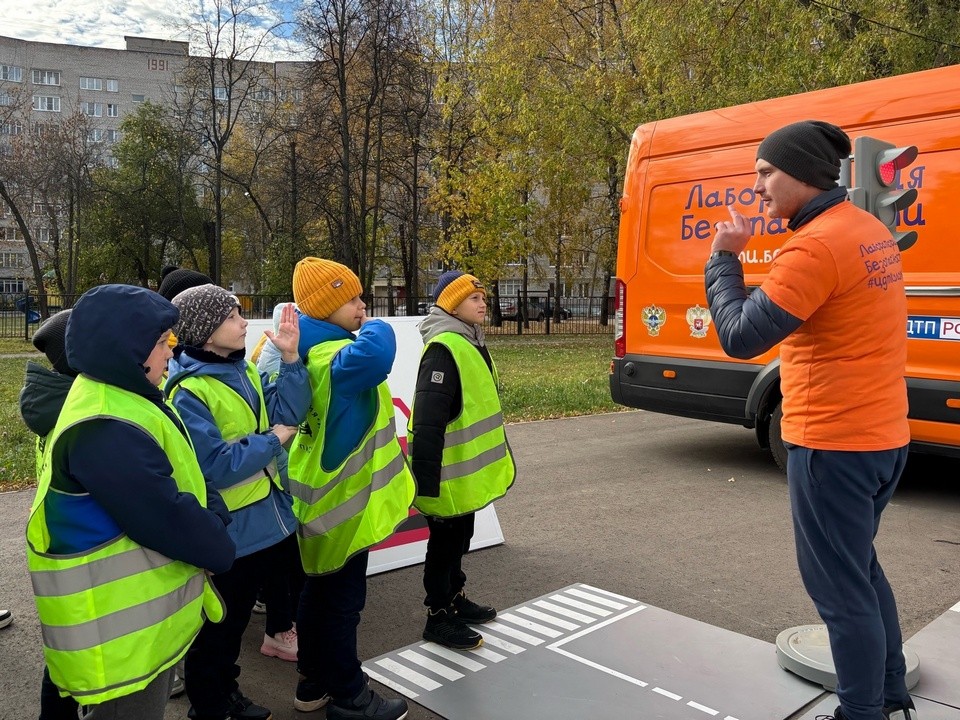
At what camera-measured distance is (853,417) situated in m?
2.68

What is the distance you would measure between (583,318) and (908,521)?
3099cm

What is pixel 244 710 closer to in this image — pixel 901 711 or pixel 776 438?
pixel 901 711

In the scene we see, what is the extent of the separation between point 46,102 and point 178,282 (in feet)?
272

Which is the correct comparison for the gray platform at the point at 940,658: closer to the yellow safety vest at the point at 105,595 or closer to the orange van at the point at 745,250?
the orange van at the point at 745,250

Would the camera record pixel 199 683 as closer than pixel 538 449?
Yes

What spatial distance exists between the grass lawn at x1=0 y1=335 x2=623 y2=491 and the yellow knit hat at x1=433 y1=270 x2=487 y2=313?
7.65ft

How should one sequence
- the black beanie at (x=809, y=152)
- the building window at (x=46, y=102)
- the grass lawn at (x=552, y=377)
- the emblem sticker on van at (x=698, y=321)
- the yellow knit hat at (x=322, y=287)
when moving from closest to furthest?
1. the black beanie at (x=809, y=152)
2. the yellow knit hat at (x=322, y=287)
3. the emblem sticker on van at (x=698, y=321)
4. the grass lawn at (x=552, y=377)
5. the building window at (x=46, y=102)

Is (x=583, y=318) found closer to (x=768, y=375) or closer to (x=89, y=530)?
(x=768, y=375)

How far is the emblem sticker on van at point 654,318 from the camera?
764 centimetres

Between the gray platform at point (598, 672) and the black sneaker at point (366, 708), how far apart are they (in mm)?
202

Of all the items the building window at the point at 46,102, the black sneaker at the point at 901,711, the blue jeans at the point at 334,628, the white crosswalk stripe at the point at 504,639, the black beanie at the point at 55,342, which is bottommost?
the white crosswalk stripe at the point at 504,639

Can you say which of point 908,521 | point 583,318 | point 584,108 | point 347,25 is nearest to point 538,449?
point 908,521

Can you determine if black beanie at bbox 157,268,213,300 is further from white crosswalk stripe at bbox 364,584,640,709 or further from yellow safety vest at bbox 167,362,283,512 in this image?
white crosswalk stripe at bbox 364,584,640,709

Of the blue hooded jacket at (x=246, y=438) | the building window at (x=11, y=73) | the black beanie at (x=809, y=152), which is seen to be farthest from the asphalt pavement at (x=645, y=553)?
the building window at (x=11, y=73)
